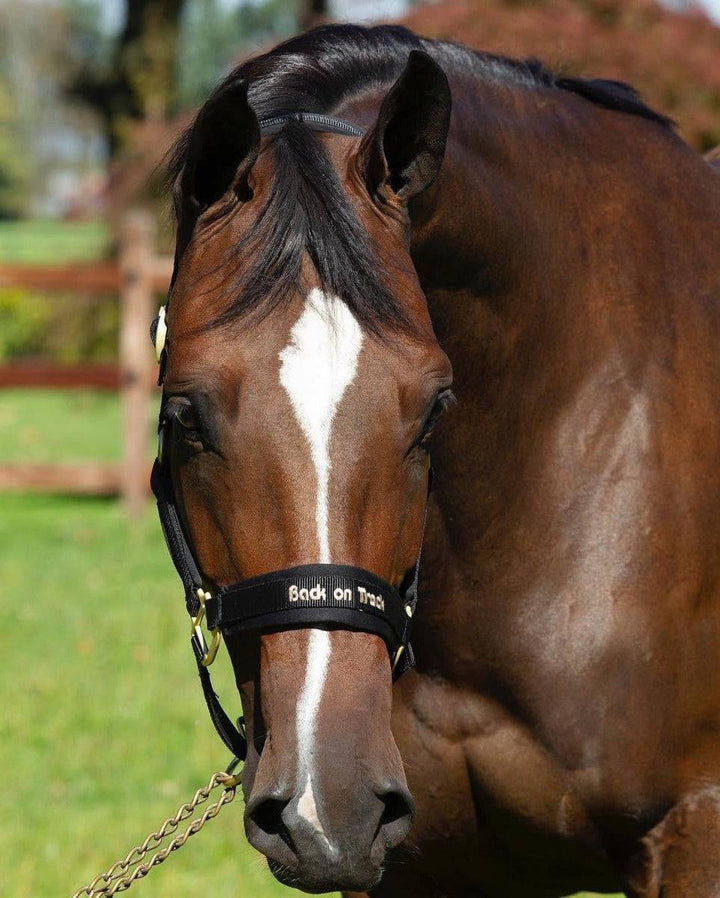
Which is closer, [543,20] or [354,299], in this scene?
[354,299]

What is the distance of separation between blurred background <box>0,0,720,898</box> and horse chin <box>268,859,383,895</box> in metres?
1.19

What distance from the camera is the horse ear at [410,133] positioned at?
78.2 inches

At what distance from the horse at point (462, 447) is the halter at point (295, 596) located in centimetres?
1

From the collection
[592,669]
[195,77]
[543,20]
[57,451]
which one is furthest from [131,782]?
[195,77]

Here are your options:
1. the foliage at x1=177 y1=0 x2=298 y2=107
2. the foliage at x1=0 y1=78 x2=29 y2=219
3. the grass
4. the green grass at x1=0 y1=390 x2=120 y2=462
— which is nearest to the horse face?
the grass

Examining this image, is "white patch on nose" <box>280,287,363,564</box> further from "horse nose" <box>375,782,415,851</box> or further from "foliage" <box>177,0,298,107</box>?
"foliage" <box>177,0,298,107</box>

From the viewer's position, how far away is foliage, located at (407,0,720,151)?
9.41m

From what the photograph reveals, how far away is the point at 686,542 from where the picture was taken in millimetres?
2432

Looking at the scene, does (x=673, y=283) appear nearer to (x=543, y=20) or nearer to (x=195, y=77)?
→ (x=543, y=20)

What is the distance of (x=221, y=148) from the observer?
1.98 m

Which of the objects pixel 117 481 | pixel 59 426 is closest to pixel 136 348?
pixel 117 481

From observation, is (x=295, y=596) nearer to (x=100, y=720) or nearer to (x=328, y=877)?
(x=328, y=877)

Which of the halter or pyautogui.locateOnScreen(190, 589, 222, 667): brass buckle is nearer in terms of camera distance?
the halter

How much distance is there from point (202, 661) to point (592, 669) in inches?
27.7
